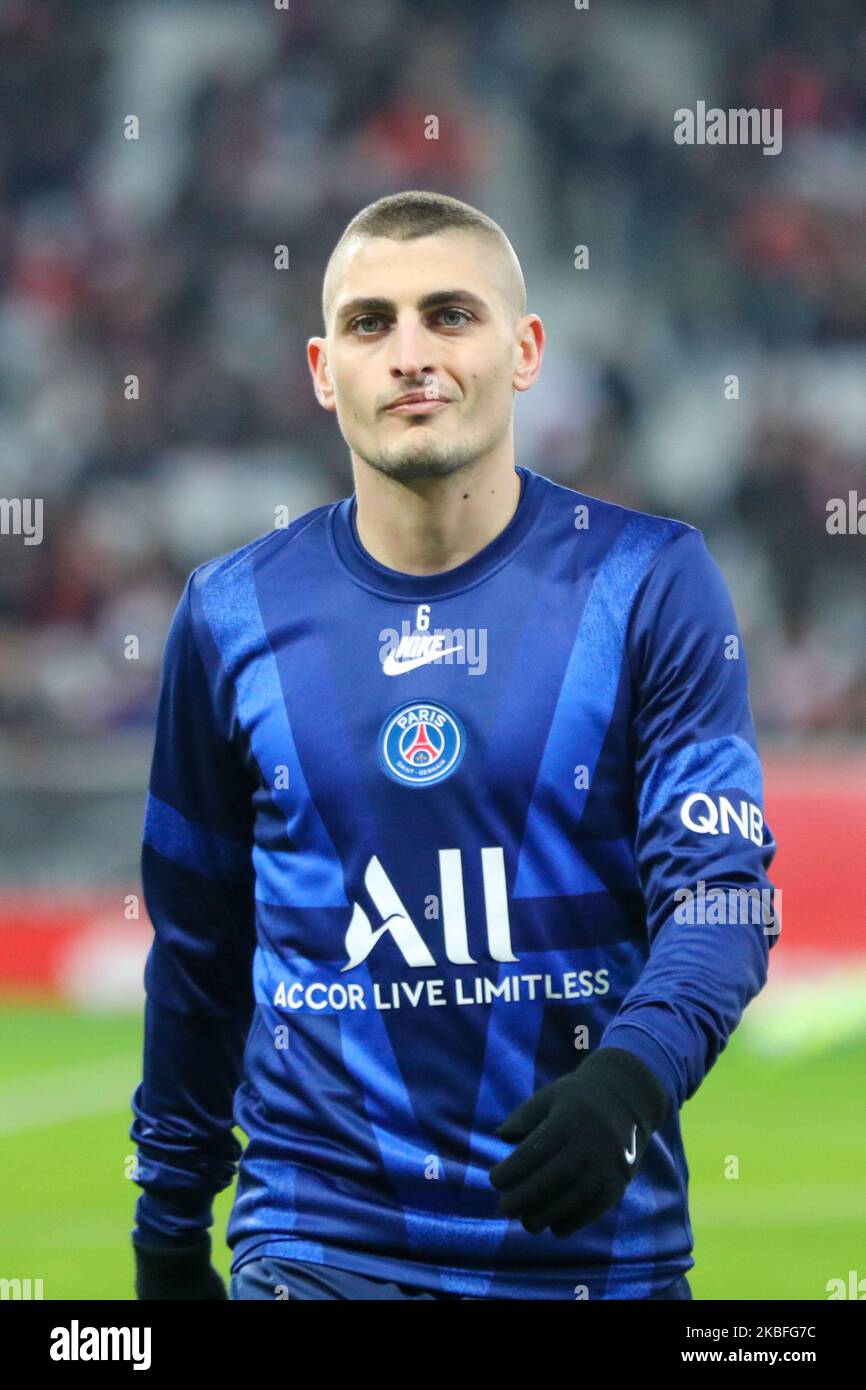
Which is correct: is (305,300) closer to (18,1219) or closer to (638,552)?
(18,1219)

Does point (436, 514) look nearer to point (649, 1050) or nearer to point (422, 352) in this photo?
point (422, 352)

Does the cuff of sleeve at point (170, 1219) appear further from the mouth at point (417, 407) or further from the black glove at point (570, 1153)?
the mouth at point (417, 407)

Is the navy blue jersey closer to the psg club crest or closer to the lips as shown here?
the psg club crest

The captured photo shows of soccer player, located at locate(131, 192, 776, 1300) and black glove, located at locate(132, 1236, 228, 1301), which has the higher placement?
soccer player, located at locate(131, 192, 776, 1300)

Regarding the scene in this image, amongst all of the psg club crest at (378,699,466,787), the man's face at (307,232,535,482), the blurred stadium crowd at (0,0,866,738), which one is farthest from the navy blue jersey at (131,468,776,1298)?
the blurred stadium crowd at (0,0,866,738)

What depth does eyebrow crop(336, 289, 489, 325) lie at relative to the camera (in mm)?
3400

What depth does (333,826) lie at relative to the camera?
3.36m

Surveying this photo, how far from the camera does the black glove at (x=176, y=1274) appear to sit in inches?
A: 149

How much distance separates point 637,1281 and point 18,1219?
4.72 m

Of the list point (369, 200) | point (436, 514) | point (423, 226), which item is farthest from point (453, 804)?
point (369, 200)

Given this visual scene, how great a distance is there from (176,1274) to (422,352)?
1.59 meters

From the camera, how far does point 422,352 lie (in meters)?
3.33

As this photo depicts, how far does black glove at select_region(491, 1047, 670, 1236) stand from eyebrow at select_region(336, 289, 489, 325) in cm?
124

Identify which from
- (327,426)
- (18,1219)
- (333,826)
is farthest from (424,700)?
→ (327,426)
